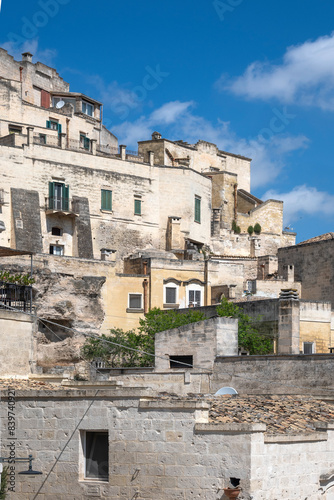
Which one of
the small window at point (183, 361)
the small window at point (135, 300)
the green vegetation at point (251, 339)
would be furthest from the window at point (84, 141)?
the small window at point (183, 361)

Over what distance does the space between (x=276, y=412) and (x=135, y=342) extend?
64.6ft

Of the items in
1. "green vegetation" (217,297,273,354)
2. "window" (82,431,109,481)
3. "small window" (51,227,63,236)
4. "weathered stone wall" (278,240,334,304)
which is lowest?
"window" (82,431,109,481)

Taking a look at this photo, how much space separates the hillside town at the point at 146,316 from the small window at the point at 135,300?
0.08 m

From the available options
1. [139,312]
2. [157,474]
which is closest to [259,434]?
[157,474]

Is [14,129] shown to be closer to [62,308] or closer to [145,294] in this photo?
[145,294]

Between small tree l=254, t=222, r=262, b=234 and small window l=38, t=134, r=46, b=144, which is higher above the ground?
small window l=38, t=134, r=46, b=144

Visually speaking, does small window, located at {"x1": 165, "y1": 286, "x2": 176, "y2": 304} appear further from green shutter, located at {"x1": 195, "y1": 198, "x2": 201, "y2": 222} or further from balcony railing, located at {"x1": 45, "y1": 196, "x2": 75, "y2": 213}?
green shutter, located at {"x1": 195, "y1": 198, "x2": 201, "y2": 222}

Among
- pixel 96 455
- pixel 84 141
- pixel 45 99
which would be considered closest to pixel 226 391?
pixel 96 455

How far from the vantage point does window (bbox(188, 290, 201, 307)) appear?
4488 cm

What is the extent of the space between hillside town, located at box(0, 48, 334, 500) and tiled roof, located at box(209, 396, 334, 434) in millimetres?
83

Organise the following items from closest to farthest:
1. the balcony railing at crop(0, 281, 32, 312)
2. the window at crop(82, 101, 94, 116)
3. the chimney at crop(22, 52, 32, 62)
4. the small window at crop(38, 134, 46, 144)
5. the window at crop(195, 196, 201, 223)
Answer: the balcony railing at crop(0, 281, 32, 312) → the small window at crop(38, 134, 46, 144) → the window at crop(195, 196, 201, 223) → the chimney at crop(22, 52, 32, 62) → the window at crop(82, 101, 94, 116)

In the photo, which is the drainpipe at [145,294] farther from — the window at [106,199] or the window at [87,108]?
the window at [87,108]

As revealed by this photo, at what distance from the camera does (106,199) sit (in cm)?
5109

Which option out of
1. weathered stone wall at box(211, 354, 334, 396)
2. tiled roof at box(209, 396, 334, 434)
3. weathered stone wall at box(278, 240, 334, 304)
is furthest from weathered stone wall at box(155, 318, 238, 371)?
weathered stone wall at box(278, 240, 334, 304)
